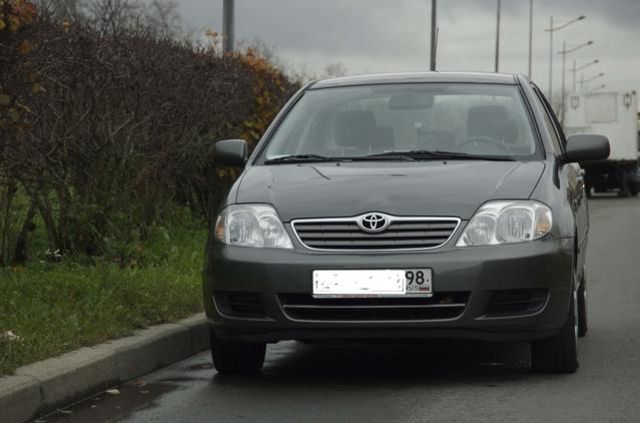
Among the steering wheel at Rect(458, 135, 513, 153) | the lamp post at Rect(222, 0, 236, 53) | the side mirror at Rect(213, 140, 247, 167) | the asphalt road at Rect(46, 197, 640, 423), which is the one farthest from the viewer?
the lamp post at Rect(222, 0, 236, 53)

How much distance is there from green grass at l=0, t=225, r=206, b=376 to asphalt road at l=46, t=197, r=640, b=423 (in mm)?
370

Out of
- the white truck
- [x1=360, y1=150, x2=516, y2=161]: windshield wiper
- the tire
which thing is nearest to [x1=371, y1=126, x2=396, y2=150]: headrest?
[x1=360, y1=150, x2=516, y2=161]: windshield wiper

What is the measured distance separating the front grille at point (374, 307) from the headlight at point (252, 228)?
0.29 metres

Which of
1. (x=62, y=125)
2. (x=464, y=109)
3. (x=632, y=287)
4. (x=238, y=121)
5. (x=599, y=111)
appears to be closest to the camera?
(x=464, y=109)

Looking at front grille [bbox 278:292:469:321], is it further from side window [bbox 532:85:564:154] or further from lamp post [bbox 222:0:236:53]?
lamp post [bbox 222:0:236:53]

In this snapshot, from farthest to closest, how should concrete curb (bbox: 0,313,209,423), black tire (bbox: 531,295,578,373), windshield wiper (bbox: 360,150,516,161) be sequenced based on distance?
windshield wiper (bbox: 360,150,516,161) → black tire (bbox: 531,295,578,373) → concrete curb (bbox: 0,313,209,423)

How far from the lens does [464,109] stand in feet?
28.0

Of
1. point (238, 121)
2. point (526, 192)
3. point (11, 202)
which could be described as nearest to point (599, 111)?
point (238, 121)

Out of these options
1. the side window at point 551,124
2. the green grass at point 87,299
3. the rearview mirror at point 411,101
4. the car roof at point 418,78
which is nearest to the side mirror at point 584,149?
the side window at point 551,124

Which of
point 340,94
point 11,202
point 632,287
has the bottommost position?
point 632,287

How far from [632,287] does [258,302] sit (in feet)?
22.6

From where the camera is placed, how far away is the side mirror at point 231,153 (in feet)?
27.8

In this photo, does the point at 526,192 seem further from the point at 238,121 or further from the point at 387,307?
the point at 238,121

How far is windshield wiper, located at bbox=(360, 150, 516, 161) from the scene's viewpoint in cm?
804
